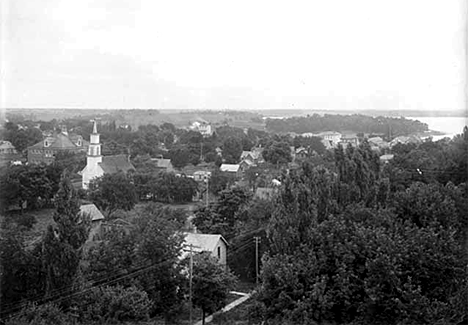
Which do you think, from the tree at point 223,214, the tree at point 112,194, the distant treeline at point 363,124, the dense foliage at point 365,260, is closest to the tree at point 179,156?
the tree at point 112,194

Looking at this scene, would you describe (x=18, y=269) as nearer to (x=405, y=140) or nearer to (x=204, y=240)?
(x=204, y=240)

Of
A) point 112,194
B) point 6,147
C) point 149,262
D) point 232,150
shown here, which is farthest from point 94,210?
point 232,150

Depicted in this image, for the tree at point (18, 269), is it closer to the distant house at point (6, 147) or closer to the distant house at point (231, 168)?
the distant house at point (6, 147)

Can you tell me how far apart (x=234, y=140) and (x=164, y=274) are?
7238 mm

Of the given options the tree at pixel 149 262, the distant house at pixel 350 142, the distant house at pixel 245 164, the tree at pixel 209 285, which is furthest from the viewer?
the distant house at pixel 245 164

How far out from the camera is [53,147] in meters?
6.35

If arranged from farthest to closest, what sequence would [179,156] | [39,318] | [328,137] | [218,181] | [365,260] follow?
[179,156] < [218,181] < [328,137] < [365,260] < [39,318]

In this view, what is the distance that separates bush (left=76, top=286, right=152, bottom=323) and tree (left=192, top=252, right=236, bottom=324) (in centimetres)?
105

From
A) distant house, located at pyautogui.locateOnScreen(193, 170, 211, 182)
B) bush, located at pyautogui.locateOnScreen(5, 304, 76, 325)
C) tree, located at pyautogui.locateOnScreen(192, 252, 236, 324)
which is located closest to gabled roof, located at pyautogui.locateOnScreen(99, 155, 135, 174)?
distant house, located at pyautogui.locateOnScreen(193, 170, 211, 182)

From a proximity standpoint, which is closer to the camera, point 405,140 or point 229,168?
point 405,140

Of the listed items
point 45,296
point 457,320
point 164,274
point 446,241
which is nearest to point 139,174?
point 164,274

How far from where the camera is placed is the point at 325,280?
2.66m

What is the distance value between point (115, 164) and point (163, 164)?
4.41 feet

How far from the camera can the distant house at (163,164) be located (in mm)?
9414
